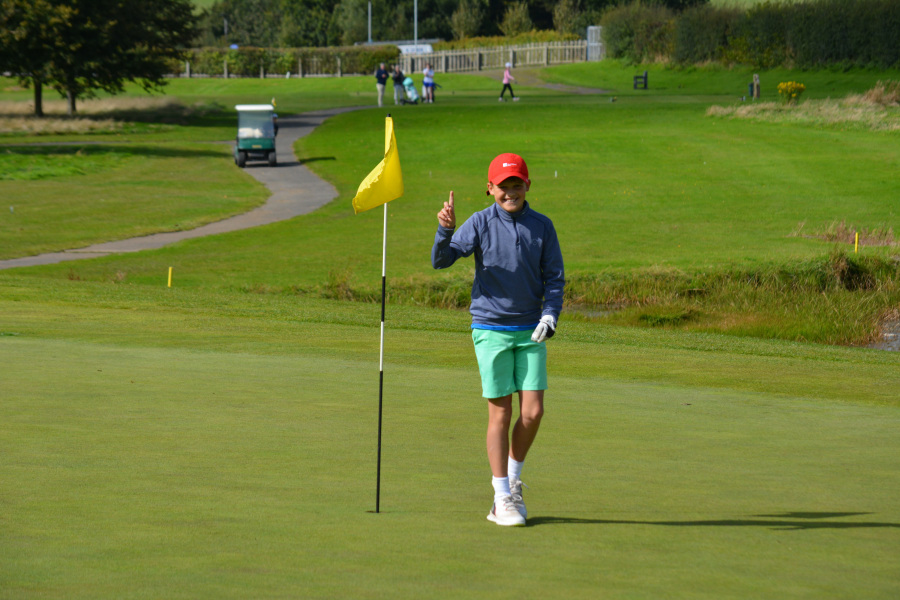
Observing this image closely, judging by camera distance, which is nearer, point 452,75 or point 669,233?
point 669,233

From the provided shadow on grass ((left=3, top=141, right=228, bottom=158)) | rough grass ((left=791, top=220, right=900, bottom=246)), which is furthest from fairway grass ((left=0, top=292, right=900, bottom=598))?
shadow on grass ((left=3, top=141, right=228, bottom=158))

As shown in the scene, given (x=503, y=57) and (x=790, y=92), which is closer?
(x=790, y=92)

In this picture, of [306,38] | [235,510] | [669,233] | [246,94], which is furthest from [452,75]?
[235,510]

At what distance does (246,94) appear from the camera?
90062 mm

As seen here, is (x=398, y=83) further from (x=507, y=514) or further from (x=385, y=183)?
(x=507, y=514)

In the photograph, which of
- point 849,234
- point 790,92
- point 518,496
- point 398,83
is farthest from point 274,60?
point 518,496

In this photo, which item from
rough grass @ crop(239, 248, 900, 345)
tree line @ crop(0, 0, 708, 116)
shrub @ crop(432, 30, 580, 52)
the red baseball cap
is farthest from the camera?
shrub @ crop(432, 30, 580, 52)

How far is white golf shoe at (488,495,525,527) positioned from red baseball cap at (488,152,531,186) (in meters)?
1.67

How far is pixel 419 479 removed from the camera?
6.74 meters

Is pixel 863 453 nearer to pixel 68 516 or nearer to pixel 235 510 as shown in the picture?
pixel 235 510

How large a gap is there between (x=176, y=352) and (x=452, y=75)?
81.2m

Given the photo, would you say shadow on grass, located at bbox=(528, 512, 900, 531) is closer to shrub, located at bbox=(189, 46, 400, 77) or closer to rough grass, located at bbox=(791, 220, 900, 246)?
rough grass, located at bbox=(791, 220, 900, 246)

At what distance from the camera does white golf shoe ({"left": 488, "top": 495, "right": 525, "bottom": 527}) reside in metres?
5.71

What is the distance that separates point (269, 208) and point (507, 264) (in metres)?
29.0
